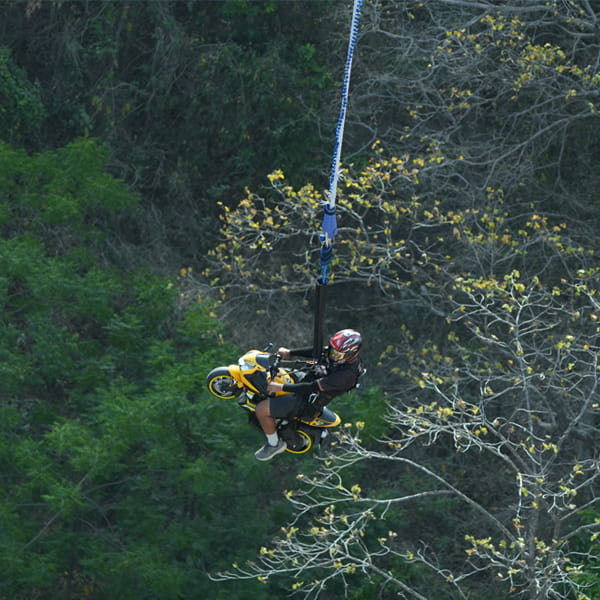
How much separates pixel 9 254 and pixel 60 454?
10.0 ft

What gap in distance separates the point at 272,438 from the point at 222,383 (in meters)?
0.74

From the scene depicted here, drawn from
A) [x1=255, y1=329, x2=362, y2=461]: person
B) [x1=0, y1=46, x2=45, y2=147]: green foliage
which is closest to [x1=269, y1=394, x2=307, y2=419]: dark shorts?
[x1=255, y1=329, x2=362, y2=461]: person

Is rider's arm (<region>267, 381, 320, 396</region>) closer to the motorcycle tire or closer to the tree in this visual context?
the motorcycle tire

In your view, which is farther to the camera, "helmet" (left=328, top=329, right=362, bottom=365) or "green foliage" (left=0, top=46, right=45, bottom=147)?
"green foliage" (left=0, top=46, right=45, bottom=147)

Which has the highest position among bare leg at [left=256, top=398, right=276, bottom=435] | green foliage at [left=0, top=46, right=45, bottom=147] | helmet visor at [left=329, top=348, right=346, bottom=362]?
helmet visor at [left=329, top=348, right=346, bottom=362]

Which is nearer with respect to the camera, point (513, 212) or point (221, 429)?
point (221, 429)

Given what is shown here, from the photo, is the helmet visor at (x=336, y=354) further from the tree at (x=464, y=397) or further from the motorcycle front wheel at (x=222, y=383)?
the tree at (x=464, y=397)

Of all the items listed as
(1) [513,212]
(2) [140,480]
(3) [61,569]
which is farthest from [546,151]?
(3) [61,569]

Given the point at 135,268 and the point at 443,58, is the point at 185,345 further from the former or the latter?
the point at 443,58

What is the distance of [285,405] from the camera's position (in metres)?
11.5

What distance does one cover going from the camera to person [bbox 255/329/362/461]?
10938 mm

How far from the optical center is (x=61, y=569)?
59.9 ft

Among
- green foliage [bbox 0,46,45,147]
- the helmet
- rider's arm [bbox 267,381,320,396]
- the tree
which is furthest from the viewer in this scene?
green foliage [bbox 0,46,45,147]

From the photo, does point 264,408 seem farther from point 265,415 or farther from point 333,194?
point 333,194
